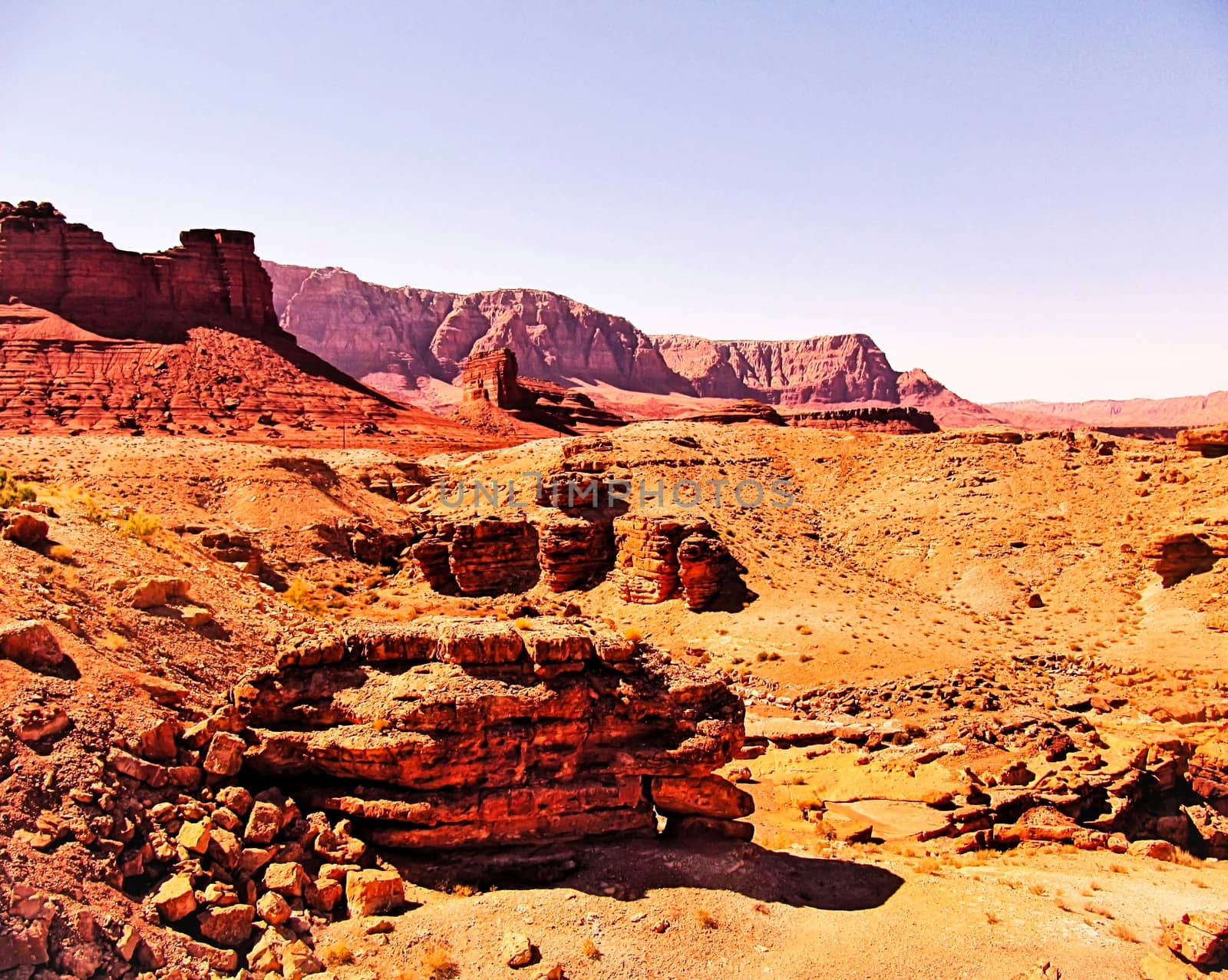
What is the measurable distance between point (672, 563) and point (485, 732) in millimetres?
18146

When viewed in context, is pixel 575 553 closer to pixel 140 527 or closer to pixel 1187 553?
pixel 140 527

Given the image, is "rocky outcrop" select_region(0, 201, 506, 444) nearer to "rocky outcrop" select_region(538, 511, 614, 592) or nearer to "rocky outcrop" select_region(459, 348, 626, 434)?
"rocky outcrop" select_region(459, 348, 626, 434)

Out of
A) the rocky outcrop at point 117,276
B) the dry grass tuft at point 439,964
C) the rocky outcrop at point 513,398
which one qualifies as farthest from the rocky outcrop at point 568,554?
the rocky outcrop at point 513,398

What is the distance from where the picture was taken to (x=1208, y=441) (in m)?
34.7

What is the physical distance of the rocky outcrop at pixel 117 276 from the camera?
7019 cm

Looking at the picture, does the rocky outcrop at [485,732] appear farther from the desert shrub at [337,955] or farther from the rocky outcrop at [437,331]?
the rocky outcrop at [437,331]

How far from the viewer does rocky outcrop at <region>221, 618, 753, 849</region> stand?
9539mm

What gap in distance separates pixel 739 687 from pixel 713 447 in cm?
2770

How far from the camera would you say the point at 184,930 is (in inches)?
289

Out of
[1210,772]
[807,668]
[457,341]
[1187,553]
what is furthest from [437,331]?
[1210,772]

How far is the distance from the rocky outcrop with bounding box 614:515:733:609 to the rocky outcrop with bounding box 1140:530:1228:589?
52.0ft

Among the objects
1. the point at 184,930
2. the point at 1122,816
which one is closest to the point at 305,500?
the point at 184,930

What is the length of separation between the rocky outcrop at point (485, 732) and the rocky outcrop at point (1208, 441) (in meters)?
34.2

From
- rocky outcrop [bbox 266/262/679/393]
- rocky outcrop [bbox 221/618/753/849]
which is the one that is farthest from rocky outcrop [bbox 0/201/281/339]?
rocky outcrop [bbox 266/262/679/393]
